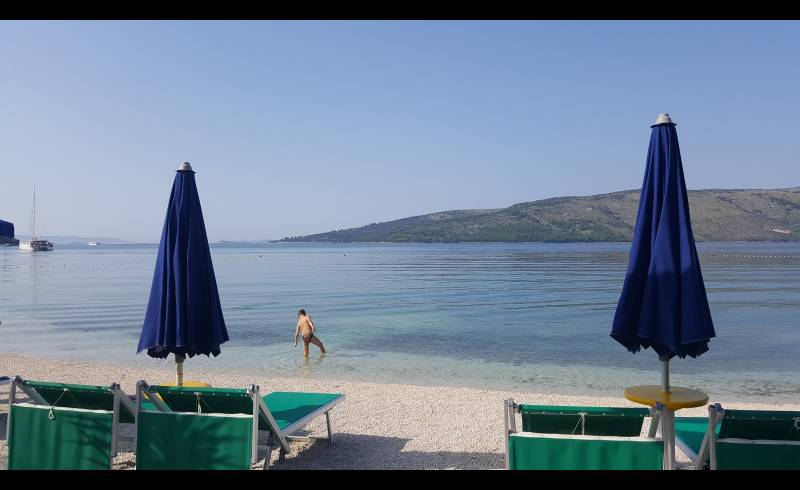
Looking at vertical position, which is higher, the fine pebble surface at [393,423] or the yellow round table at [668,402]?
the yellow round table at [668,402]

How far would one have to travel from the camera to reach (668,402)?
4.77 m

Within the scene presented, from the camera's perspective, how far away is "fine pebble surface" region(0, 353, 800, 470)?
609cm

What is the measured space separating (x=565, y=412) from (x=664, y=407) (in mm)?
658

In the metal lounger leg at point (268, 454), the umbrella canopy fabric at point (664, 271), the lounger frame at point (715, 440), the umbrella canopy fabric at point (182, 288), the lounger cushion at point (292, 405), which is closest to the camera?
the lounger frame at point (715, 440)

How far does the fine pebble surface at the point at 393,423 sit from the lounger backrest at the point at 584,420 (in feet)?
5.12

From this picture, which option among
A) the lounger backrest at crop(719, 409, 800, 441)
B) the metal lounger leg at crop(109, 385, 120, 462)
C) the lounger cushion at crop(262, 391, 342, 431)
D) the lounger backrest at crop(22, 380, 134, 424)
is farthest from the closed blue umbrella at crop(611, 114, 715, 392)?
the lounger backrest at crop(22, 380, 134, 424)

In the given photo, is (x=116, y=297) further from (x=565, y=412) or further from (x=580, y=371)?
(x=565, y=412)

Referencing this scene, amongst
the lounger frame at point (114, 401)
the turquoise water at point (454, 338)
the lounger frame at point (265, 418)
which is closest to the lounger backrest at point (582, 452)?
the lounger frame at point (265, 418)

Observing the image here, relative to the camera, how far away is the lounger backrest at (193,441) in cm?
479

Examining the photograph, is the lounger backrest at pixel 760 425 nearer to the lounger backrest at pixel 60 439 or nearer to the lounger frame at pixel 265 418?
the lounger frame at pixel 265 418

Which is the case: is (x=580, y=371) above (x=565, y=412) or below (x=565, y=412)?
below

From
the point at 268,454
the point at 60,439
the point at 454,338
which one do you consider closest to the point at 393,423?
Result: the point at 268,454

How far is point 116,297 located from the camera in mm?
31031
